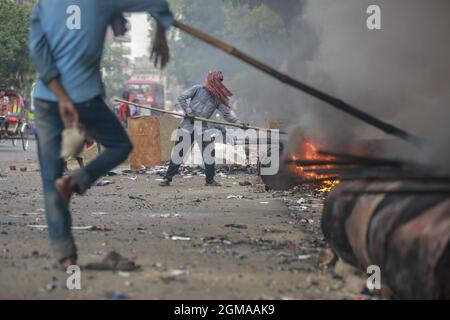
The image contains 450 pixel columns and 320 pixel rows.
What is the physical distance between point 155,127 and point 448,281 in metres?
14.7

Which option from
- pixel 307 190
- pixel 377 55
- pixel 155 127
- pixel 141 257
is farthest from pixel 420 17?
pixel 155 127

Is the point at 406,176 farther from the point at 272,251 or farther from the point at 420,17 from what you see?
the point at 420,17

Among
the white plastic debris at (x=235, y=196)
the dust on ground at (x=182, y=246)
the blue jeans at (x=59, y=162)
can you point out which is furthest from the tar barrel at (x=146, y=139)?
the blue jeans at (x=59, y=162)

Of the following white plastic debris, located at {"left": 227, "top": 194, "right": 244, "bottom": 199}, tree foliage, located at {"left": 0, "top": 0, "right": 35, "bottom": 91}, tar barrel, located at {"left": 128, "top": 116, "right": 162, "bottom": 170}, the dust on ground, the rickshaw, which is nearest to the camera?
the dust on ground

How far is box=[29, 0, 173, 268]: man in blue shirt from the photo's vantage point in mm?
5723

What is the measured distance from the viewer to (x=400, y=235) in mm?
4590

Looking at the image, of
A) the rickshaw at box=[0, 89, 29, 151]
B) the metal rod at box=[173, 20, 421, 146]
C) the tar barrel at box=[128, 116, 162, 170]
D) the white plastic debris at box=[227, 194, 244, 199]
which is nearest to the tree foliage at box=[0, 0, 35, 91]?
the rickshaw at box=[0, 89, 29, 151]

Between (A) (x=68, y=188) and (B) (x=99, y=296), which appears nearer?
(B) (x=99, y=296)

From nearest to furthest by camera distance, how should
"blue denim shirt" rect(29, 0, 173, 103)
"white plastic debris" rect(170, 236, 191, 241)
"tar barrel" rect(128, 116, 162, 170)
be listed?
1. "blue denim shirt" rect(29, 0, 173, 103)
2. "white plastic debris" rect(170, 236, 191, 241)
3. "tar barrel" rect(128, 116, 162, 170)

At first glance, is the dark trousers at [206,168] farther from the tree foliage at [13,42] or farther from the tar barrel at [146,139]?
the tree foliage at [13,42]

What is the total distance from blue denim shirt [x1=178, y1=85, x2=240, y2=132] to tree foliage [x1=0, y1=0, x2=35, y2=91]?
2485 cm

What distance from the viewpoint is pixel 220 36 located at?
60188mm

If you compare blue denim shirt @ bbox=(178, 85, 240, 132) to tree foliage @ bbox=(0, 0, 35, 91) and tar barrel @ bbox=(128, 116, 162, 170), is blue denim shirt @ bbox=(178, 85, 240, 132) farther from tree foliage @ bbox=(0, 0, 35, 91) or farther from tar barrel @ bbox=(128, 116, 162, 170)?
tree foliage @ bbox=(0, 0, 35, 91)

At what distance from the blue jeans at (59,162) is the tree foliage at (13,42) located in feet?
109
